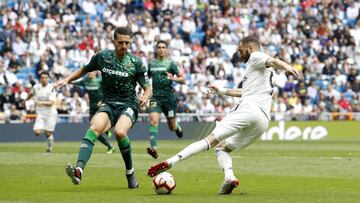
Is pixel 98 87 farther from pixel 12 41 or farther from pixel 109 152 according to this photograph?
pixel 12 41

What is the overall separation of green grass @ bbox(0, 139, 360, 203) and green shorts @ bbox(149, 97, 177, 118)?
1739 mm

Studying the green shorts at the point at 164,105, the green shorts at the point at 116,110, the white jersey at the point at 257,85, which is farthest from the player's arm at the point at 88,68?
the green shorts at the point at 164,105

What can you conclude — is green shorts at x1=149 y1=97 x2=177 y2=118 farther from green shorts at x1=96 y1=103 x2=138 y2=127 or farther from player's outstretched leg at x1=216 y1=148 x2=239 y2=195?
player's outstretched leg at x1=216 y1=148 x2=239 y2=195

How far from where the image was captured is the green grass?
13023 millimetres

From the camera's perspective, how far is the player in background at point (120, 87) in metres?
14.7

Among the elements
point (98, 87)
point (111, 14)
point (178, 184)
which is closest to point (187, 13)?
point (111, 14)

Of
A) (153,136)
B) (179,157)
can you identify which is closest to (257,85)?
(179,157)

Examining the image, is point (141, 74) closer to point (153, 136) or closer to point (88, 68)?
point (88, 68)

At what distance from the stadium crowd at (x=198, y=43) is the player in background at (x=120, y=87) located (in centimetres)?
2074

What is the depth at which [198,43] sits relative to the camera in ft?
140

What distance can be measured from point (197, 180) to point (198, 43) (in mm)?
26847

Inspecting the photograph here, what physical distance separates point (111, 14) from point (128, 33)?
26.9 metres

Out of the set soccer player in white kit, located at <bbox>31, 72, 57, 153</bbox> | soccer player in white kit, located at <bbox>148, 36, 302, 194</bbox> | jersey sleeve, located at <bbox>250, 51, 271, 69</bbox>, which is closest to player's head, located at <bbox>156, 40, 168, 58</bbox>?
soccer player in white kit, located at <bbox>31, 72, 57, 153</bbox>

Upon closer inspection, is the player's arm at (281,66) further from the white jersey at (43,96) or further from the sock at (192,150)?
the white jersey at (43,96)
